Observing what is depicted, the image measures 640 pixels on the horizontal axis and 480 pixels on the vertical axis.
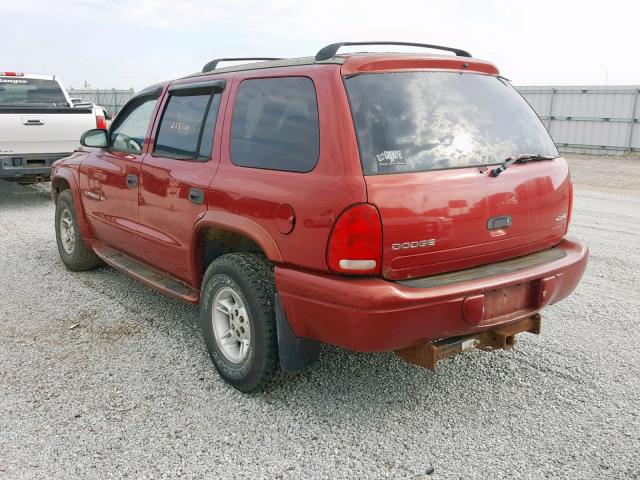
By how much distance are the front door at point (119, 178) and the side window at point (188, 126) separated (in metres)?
0.28

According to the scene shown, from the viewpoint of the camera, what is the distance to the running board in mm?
3941

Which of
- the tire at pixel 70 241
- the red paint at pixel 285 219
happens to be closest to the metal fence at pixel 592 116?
the tire at pixel 70 241

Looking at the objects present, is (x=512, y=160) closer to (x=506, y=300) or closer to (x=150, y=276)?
A: (x=506, y=300)

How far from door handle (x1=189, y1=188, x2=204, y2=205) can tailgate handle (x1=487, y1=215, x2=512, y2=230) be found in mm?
1620

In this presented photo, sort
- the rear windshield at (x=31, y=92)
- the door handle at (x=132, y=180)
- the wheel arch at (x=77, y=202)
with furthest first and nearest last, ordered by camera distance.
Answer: the rear windshield at (x=31, y=92) < the wheel arch at (x=77, y=202) < the door handle at (x=132, y=180)

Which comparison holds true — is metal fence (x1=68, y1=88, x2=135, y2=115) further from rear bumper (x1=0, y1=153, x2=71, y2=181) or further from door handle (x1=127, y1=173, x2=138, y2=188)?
door handle (x1=127, y1=173, x2=138, y2=188)

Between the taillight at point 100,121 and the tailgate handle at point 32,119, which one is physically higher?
the tailgate handle at point 32,119

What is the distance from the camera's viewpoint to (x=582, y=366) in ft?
12.4

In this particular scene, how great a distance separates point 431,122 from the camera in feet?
9.97

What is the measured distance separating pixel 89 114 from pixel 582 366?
8.32 m

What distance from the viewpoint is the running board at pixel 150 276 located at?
3.94m

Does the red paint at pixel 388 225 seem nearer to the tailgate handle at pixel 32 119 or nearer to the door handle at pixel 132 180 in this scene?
the door handle at pixel 132 180

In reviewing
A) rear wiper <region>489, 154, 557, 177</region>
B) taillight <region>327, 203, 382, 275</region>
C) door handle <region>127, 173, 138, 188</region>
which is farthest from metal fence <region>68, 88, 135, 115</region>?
taillight <region>327, 203, 382, 275</region>

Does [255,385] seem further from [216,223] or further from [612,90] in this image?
[612,90]
